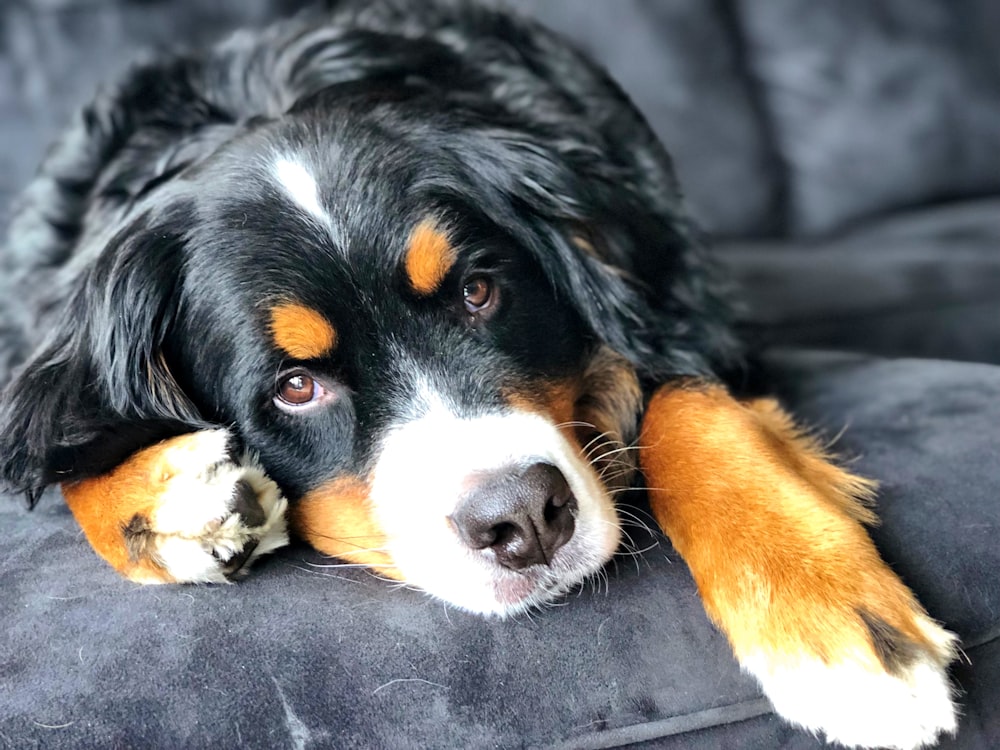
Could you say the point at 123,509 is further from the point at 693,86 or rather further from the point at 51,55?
the point at 693,86

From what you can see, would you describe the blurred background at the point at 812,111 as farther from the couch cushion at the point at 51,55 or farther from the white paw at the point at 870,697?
the white paw at the point at 870,697

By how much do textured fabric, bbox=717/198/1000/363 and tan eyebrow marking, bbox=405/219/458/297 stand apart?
110cm

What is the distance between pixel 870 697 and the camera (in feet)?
3.64

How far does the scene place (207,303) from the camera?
59.6 inches

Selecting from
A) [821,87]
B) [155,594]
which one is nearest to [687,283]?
[155,594]

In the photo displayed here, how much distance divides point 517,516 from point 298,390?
0.41 m

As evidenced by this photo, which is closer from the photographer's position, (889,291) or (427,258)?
(427,258)

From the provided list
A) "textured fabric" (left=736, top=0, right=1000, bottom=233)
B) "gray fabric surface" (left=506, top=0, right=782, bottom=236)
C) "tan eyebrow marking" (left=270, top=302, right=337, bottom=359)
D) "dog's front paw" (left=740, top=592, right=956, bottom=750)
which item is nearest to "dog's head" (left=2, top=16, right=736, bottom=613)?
"tan eyebrow marking" (left=270, top=302, right=337, bottom=359)

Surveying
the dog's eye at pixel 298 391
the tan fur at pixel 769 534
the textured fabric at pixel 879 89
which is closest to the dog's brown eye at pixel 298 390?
the dog's eye at pixel 298 391

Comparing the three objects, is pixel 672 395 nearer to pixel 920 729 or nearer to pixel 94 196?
pixel 920 729

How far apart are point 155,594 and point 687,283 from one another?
1071 mm

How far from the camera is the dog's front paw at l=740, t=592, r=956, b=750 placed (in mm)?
1110

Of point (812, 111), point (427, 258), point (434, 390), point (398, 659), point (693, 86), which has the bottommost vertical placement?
point (812, 111)

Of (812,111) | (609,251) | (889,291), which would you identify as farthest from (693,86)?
(609,251)
